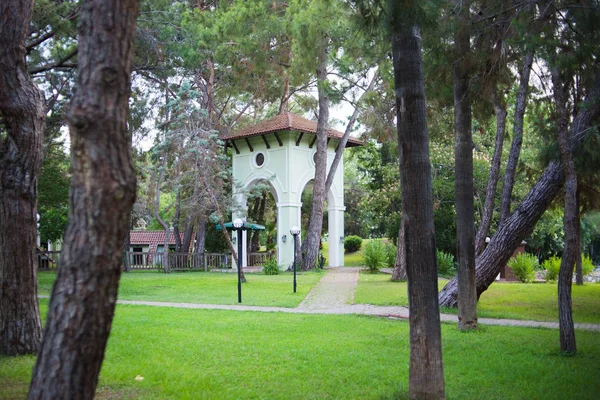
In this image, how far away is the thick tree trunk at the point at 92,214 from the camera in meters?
2.88

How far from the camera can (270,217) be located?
40.6m

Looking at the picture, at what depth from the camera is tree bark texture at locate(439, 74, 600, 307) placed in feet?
32.1

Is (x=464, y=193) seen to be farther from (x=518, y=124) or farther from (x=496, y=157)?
(x=496, y=157)

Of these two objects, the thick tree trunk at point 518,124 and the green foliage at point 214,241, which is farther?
the green foliage at point 214,241

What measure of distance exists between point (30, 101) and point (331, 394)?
4932 millimetres

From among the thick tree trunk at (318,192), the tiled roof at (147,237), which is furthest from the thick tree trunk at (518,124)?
the tiled roof at (147,237)

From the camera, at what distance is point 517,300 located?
1421cm

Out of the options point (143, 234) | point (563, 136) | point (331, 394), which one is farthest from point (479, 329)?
point (143, 234)

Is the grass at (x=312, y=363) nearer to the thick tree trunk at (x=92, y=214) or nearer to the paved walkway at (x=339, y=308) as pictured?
the paved walkway at (x=339, y=308)

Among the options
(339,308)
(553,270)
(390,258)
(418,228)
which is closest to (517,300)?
(339,308)

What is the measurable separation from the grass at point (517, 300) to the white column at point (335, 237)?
9.93 m

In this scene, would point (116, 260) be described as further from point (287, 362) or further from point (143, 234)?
point (143, 234)

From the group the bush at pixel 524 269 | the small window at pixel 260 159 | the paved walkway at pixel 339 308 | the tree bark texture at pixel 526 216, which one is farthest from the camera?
the small window at pixel 260 159

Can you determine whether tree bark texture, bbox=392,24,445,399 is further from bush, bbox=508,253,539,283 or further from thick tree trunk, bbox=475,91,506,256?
bush, bbox=508,253,539,283
